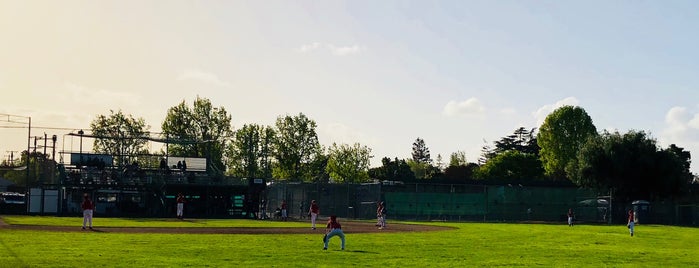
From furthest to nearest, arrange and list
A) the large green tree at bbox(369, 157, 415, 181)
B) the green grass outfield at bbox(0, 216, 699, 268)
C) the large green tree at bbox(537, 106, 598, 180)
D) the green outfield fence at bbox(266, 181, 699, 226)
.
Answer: the large green tree at bbox(369, 157, 415, 181) < the large green tree at bbox(537, 106, 598, 180) < the green outfield fence at bbox(266, 181, 699, 226) < the green grass outfield at bbox(0, 216, 699, 268)

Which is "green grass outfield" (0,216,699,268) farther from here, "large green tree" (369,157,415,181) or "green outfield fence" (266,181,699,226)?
"large green tree" (369,157,415,181)

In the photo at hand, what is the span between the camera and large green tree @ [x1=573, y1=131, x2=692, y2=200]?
93250 mm

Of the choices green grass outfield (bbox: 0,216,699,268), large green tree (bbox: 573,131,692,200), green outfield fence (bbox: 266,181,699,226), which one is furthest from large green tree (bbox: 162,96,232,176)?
green grass outfield (bbox: 0,216,699,268)

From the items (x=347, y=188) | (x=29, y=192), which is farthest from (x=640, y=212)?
(x=29, y=192)

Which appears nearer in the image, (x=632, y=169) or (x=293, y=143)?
(x=632, y=169)

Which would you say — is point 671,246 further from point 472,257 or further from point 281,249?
point 281,249

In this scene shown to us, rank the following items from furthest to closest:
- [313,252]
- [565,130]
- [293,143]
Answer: [565,130]
[293,143]
[313,252]

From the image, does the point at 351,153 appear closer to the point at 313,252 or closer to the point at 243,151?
the point at 243,151

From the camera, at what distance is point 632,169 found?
9331cm

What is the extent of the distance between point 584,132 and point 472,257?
111546mm

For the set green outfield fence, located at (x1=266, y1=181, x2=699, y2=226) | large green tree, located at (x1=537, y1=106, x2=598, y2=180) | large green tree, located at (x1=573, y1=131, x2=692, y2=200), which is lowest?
green outfield fence, located at (x1=266, y1=181, x2=699, y2=226)

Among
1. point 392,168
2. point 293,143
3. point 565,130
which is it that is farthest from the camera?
point 392,168

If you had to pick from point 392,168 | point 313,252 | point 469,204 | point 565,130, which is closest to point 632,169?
point 469,204

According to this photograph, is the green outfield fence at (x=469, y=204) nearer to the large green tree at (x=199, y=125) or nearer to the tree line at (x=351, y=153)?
the tree line at (x=351, y=153)
